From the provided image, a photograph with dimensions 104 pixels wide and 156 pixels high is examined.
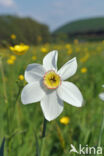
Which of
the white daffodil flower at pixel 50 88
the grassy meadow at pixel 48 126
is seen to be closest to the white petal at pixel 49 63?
the white daffodil flower at pixel 50 88

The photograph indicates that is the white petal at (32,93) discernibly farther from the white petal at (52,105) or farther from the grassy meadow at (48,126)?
the grassy meadow at (48,126)

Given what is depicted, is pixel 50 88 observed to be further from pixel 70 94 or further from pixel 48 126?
pixel 48 126

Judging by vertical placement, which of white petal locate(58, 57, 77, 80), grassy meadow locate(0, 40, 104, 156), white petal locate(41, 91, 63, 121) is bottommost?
grassy meadow locate(0, 40, 104, 156)

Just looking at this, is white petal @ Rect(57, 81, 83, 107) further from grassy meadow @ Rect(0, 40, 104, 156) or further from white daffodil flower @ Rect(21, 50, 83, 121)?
grassy meadow @ Rect(0, 40, 104, 156)

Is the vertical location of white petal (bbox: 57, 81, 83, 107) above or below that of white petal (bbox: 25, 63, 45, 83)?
below

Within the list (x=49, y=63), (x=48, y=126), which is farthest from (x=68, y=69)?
(x=48, y=126)

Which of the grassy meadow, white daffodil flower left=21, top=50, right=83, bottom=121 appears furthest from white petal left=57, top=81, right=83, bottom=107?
the grassy meadow

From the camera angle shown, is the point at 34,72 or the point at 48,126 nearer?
the point at 34,72
